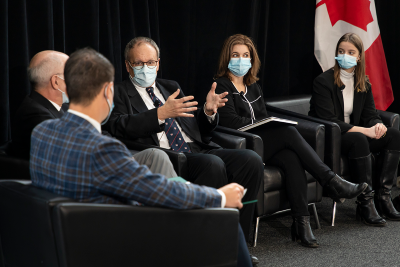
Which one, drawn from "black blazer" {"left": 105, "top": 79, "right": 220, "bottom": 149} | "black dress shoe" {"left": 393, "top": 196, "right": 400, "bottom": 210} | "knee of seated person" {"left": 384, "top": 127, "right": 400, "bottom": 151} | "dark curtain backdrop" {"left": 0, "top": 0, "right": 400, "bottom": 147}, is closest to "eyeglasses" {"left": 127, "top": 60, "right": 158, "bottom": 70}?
"black blazer" {"left": 105, "top": 79, "right": 220, "bottom": 149}

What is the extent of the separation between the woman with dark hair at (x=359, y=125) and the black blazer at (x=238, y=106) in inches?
19.9

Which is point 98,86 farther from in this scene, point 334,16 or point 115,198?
point 334,16

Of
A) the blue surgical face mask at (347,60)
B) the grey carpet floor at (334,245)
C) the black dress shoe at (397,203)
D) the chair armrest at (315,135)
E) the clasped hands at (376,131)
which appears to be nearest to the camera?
the grey carpet floor at (334,245)

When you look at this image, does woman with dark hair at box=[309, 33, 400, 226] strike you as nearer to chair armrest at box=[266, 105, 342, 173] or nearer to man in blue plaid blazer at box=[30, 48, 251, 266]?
chair armrest at box=[266, 105, 342, 173]

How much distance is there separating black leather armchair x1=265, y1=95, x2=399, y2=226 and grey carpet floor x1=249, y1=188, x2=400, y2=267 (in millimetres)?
186

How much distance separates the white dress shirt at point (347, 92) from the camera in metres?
3.52

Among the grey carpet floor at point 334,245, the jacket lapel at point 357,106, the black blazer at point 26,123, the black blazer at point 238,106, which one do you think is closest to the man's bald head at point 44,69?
the black blazer at point 26,123

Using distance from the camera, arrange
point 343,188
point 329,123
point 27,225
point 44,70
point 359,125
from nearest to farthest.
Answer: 1. point 27,225
2. point 44,70
3. point 343,188
4. point 329,123
5. point 359,125

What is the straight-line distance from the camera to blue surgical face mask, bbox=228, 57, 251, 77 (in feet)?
10.7

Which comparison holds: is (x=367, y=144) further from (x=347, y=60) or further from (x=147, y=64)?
(x=147, y=64)

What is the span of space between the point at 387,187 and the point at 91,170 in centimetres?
252

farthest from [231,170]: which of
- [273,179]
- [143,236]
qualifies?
[143,236]

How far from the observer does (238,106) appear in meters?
3.21

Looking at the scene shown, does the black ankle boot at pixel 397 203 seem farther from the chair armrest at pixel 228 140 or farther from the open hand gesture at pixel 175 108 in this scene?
the open hand gesture at pixel 175 108
